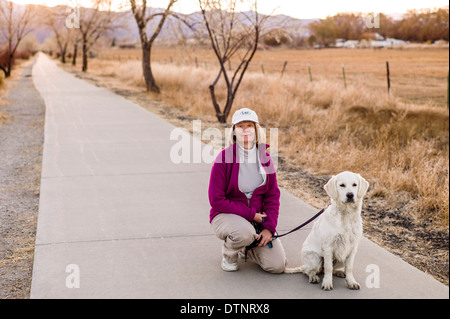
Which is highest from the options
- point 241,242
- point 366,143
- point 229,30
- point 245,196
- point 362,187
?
point 229,30

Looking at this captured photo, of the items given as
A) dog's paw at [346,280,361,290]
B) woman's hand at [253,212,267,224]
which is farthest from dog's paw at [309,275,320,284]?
woman's hand at [253,212,267,224]

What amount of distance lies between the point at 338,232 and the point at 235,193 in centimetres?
93

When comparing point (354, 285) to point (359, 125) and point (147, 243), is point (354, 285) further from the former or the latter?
point (359, 125)

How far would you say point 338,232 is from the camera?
3.65 metres

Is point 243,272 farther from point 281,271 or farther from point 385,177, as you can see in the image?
point 385,177

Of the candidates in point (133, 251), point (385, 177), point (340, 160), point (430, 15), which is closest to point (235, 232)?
point (133, 251)

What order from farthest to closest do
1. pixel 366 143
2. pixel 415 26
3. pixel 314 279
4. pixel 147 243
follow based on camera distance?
pixel 415 26
pixel 366 143
pixel 147 243
pixel 314 279

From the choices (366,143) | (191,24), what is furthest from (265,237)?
(191,24)

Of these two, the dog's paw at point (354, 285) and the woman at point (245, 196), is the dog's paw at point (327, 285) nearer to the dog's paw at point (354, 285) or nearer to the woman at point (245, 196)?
the dog's paw at point (354, 285)

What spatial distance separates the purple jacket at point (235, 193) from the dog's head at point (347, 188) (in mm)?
710

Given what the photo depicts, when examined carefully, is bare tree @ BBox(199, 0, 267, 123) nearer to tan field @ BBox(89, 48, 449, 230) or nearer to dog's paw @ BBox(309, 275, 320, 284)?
tan field @ BBox(89, 48, 449, 230)

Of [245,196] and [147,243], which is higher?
Answer: [245,196]

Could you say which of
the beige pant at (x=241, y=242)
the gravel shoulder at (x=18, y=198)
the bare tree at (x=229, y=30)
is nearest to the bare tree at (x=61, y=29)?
the bare tree at (x=229, y=30)

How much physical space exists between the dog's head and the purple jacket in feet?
2.33
